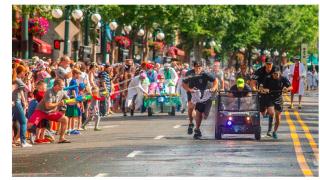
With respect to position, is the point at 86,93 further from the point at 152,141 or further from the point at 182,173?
the point at 182,173

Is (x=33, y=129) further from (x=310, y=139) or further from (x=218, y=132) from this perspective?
(x=310, y=139)

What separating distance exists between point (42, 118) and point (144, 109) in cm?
1465

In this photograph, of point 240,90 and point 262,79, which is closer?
point 240,90

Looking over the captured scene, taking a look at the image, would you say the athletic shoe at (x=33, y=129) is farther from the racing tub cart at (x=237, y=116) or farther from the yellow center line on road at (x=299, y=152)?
the yellow center line on road at (x=299, y=152)

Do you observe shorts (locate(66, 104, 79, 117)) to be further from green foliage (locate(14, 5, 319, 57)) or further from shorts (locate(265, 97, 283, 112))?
green foliage (locate(14, 5, 319, 57))

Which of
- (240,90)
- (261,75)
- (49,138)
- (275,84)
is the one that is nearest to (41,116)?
(49,138)

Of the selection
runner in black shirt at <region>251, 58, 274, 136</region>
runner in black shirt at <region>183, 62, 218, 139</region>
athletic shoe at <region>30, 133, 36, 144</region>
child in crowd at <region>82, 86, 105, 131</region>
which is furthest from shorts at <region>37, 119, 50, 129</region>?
child in crowd at <region>82, 86, 105, 131</region>

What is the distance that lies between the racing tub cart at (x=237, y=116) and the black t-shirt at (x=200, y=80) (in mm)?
848

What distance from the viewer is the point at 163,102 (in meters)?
37.8

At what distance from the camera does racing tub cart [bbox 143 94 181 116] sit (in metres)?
37.5

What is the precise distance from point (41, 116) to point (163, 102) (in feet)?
44.4

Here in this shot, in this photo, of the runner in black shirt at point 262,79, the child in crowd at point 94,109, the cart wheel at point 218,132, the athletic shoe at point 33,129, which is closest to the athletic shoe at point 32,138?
the athletic shoe at point 33,129

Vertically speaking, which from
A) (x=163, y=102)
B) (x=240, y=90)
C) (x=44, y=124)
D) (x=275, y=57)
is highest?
(x=275, y=57)
